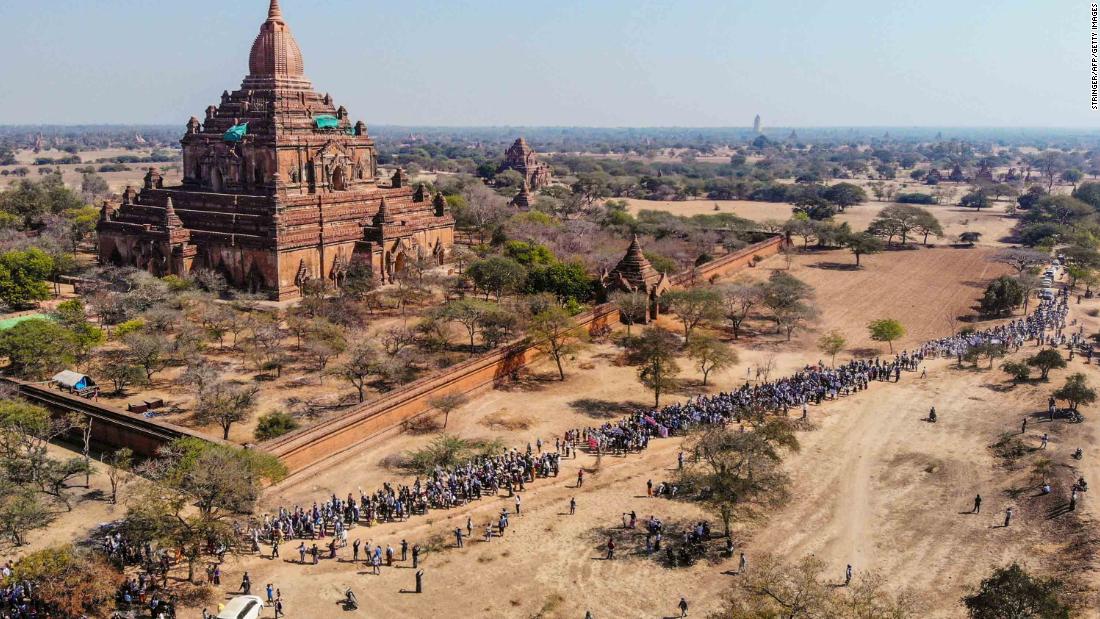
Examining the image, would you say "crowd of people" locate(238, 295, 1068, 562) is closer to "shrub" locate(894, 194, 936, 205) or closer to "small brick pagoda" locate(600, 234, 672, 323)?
"small brick pagoda" locate(600, 234, 672, 323)

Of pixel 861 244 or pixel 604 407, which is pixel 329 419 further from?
pixel 861 244

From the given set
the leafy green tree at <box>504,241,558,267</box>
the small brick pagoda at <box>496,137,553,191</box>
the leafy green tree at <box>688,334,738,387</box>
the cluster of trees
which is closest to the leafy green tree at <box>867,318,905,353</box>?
the leafy green tree at <box>688,334,738,387</box>

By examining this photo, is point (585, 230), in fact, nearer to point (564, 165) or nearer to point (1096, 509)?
point (1096, 509)

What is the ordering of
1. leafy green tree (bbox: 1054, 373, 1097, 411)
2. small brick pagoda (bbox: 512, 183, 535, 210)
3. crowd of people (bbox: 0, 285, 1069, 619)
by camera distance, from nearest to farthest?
crowd of people (bbox: 0, 285, 1069, 619) < leafy green tree (bbox: 1054, 373, 1097, 411) < small brick pagoda (bbox: 512, 183, 535, 210)

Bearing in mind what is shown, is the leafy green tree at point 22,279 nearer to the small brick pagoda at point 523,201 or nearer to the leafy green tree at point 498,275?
the leafy green tree at point 498,275

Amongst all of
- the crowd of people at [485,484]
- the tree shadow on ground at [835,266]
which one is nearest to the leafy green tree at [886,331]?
→ the crowd of people at [485,484]

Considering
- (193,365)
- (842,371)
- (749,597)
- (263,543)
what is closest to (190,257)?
(193,365)
